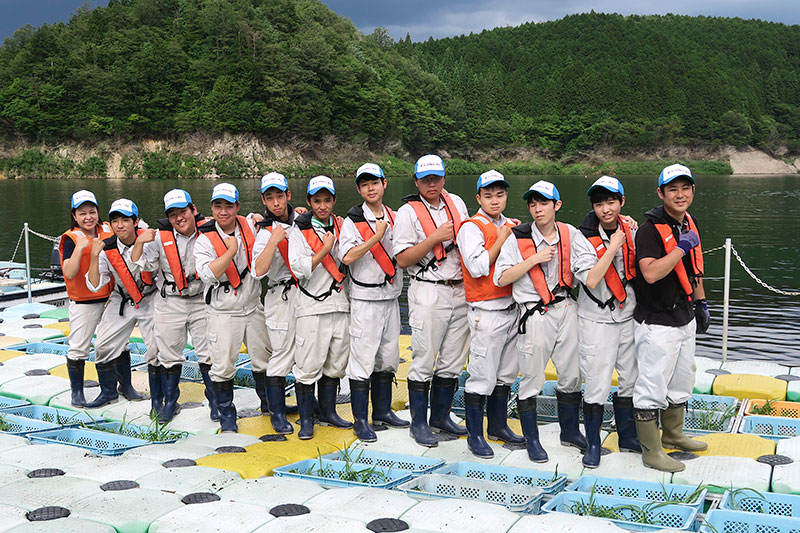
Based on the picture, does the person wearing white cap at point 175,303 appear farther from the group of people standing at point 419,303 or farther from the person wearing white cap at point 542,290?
the person wearing white cap at point 542,290

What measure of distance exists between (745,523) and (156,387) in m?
5.63

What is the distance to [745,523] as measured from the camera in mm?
4453

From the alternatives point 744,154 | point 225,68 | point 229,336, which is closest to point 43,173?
point 225,68

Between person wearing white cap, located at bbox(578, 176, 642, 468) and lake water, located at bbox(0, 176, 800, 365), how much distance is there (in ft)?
32.0

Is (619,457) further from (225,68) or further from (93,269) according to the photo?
(225,68)

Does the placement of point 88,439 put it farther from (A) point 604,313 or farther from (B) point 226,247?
(A) point 604,313

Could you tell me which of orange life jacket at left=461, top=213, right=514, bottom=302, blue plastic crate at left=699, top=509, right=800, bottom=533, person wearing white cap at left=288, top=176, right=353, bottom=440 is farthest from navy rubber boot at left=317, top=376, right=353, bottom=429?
blue plastic crate at left=699, top=509, right=800, bottom=533

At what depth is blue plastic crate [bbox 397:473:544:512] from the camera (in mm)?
5133

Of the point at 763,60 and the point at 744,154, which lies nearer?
the point at 744,154

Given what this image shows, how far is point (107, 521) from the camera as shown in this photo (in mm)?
4441

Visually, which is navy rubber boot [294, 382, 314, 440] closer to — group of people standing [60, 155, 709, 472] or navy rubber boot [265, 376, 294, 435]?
group of people standing [60, 155, 709, 472]

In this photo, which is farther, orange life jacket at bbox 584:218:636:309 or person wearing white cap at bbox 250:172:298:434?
person wearing white cap at bbox 250:172:298:434

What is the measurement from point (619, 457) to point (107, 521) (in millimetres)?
3818

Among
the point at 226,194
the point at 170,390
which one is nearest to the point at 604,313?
the point at 226,194
